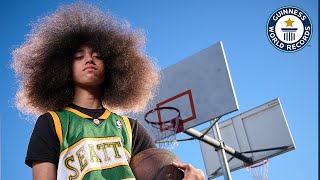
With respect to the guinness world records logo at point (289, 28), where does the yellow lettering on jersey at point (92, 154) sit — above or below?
below

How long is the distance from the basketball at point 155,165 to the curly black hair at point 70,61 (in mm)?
615

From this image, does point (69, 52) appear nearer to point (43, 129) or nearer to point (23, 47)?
point (23, 47)

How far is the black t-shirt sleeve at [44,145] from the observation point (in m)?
2.14

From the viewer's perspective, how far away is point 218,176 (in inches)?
488

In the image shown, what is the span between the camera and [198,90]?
9.01 metres

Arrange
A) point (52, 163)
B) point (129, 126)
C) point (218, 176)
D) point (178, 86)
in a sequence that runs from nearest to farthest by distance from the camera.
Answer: point (52, 163)
point (129, 126)
point (178, 86)
point (218, 176)

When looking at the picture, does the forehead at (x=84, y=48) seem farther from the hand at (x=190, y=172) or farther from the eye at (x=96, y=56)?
the hand at (x=190, y=172)

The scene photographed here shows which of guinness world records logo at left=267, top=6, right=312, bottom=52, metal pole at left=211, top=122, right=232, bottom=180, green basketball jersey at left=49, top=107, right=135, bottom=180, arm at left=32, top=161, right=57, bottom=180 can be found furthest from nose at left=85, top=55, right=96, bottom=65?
metal pole at left=211, top=122, right=232, bottom=180

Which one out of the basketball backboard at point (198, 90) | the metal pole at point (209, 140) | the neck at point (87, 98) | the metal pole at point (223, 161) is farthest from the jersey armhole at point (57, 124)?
the metal pole at point (223, 161)

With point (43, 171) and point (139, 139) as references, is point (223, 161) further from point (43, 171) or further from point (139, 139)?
point (43, 171)

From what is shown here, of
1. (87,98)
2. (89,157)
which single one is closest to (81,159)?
→ (89,157)

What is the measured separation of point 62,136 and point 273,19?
7.37 meters

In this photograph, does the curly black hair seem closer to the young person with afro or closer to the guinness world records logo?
the young person with afro

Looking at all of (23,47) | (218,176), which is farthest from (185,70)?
(23,47)
